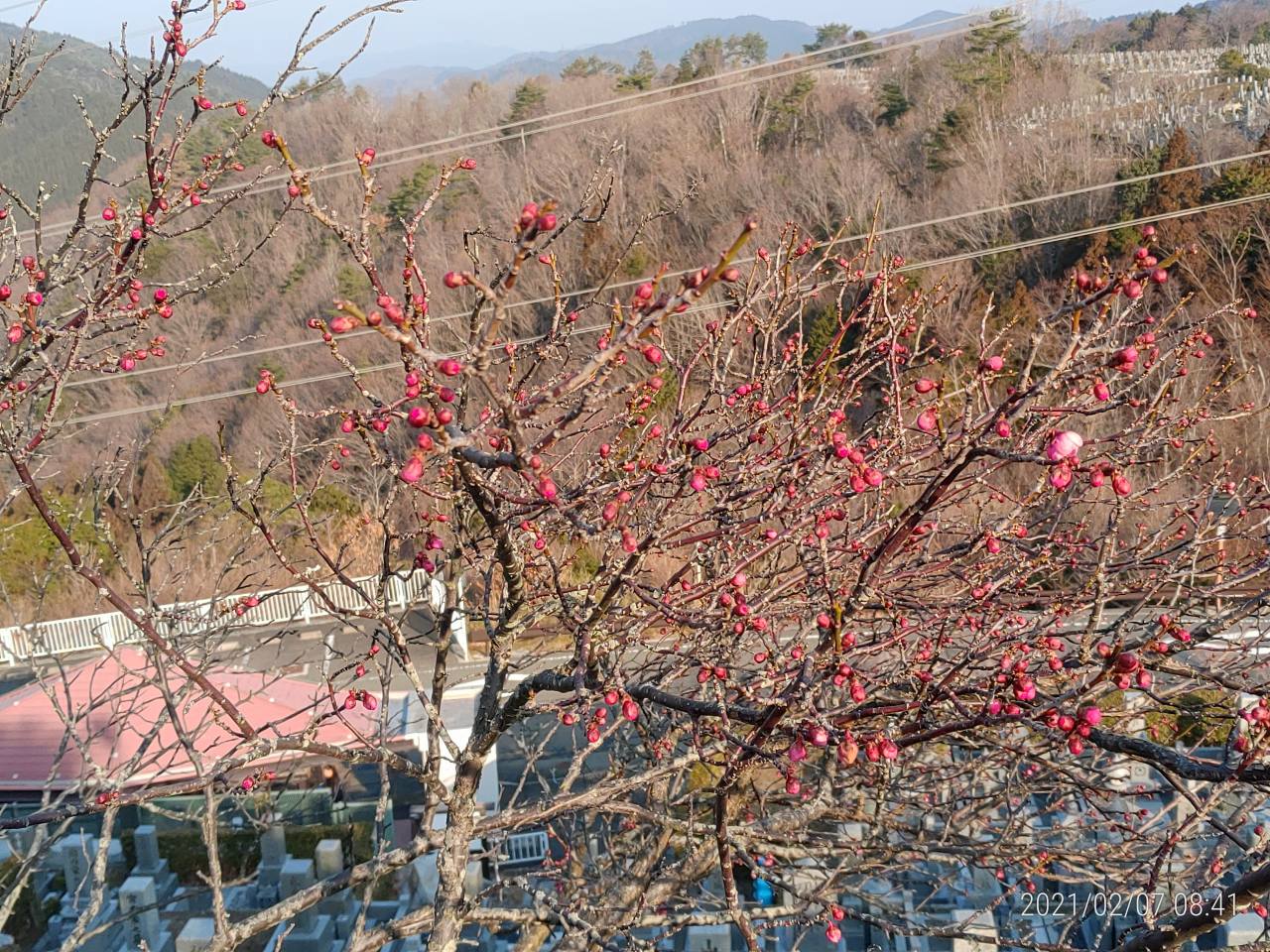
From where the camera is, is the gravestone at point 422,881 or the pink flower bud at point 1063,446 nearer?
the pink flower bud at point 1063,446

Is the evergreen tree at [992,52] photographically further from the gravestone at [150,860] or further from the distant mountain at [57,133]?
the gravestone at [150,860]

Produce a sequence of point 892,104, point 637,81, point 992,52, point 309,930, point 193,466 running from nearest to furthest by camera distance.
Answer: point 309,930 < point 193,466 < point 892,104 < point 992,52 < point 637,81

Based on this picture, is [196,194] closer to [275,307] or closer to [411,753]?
[411,753]

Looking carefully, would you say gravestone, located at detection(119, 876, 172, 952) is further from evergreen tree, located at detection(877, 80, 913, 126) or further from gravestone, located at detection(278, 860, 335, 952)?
evergreen tree, located at detection(877, 80, 913, 126)

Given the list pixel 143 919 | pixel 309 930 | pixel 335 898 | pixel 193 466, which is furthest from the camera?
pixel 193 466

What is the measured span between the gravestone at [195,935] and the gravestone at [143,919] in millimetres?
720

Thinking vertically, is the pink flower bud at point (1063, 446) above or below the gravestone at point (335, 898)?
above

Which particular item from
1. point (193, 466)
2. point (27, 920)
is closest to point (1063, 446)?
point (27, 920)

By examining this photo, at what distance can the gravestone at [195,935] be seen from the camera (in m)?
5.07

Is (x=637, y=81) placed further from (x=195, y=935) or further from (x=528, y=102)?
(x=195, y=935)

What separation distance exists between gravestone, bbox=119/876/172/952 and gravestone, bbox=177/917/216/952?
72 cm

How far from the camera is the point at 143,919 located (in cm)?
596

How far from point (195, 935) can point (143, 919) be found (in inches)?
42.0
